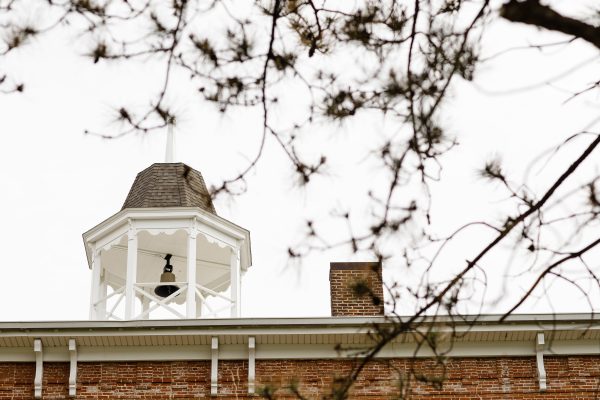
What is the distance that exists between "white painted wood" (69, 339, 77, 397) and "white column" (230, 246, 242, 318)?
130 inches

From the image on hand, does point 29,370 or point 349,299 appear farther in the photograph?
point 349,299

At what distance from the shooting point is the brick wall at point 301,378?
17859 millimetres

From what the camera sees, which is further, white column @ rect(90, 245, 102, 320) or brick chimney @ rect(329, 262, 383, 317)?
white column @ rect(90, 245, 102, 320)

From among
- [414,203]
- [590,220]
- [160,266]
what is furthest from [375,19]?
[160,266]

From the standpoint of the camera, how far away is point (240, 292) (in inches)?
837

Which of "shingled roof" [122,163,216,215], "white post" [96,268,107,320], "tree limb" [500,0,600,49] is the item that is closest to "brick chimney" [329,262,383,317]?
"shingled roof" [122,163,216,215]

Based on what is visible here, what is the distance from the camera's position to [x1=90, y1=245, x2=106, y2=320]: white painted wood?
2059cm

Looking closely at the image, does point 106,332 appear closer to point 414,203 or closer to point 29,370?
point 29,370

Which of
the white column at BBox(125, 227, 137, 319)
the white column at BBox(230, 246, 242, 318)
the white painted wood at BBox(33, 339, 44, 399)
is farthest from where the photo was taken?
the white column at BBox(230, 246, 242, 318)

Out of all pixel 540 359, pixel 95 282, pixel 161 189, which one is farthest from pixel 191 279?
pixel 540 359

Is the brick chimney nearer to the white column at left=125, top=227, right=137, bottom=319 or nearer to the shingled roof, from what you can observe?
the shingled roof

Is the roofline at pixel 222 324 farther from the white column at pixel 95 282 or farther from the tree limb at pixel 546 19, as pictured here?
the tree limb at pixel 546 19

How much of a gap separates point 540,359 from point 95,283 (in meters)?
7.61

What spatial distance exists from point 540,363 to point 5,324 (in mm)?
7825
